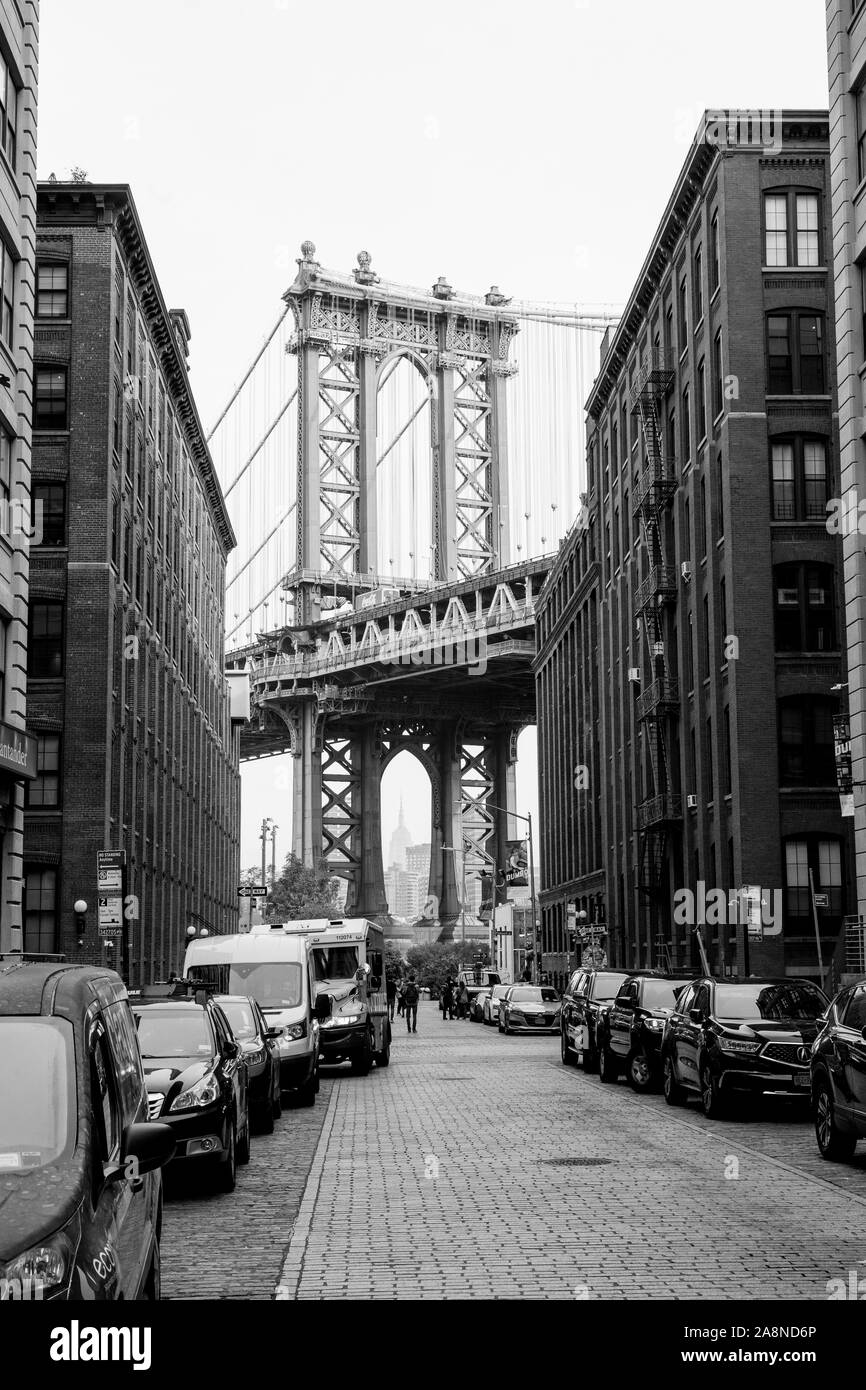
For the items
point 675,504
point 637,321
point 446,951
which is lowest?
point 446,951

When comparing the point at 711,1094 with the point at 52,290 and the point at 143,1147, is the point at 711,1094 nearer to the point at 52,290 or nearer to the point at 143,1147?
the point at 143,1147

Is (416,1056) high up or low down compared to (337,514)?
down

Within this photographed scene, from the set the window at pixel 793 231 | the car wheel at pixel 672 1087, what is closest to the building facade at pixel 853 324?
the car wheel at pixel 672 1087

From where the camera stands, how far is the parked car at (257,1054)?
19.3 metres

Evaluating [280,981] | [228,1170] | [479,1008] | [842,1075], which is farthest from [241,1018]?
[479,1008]

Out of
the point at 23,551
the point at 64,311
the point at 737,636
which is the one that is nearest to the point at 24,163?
the point at 23,551

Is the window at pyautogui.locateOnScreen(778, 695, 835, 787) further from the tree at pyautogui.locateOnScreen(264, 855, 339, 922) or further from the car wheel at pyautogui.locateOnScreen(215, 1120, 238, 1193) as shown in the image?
the tree at pyautogui.locateOnScreen(264, 855, 339, 922)

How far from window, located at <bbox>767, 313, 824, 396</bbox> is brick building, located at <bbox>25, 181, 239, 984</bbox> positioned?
59.8 feet

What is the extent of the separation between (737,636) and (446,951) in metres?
111

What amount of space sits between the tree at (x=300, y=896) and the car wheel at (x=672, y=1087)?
3615 inches

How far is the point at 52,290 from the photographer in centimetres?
4869

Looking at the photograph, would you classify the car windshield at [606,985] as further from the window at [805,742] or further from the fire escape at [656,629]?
the fire escape at [656,629]

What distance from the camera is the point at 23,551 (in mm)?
35250
